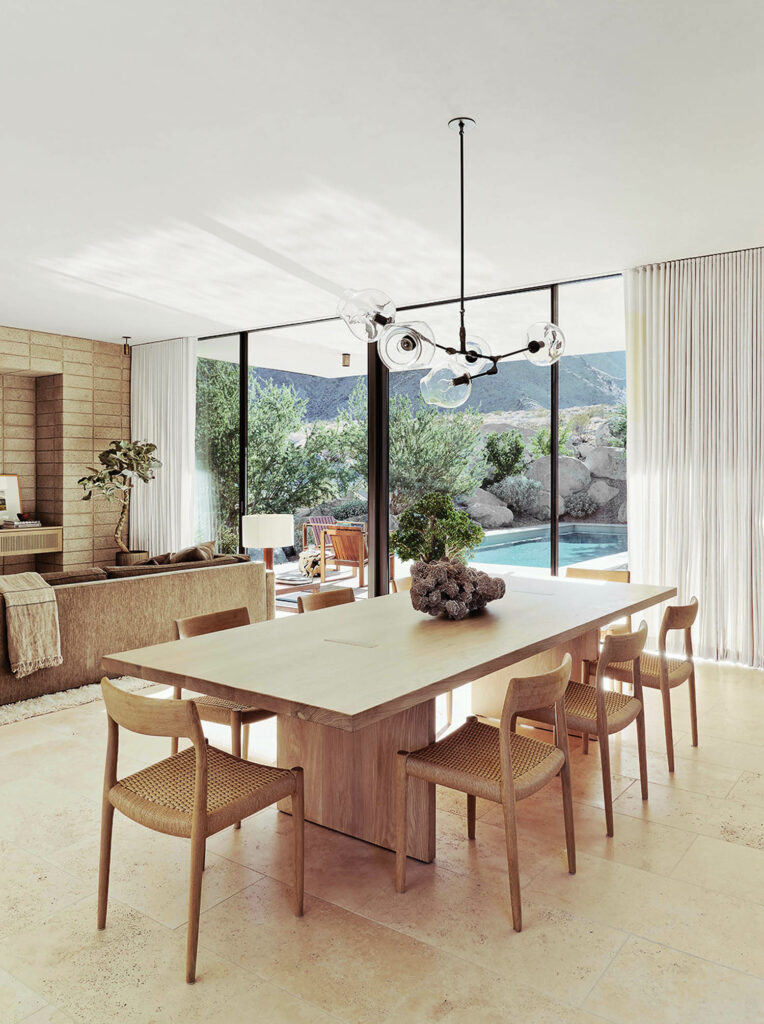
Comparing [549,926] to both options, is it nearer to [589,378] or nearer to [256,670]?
[256,670]

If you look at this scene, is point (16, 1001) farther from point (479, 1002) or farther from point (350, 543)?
point (350, 543)

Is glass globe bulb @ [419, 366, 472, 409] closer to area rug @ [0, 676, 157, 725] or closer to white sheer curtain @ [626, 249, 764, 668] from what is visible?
area rug @ [0, 676, 157, 725]

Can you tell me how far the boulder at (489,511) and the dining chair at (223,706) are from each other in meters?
3.66

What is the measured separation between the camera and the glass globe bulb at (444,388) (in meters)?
3.69

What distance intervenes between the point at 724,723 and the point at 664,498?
190cm

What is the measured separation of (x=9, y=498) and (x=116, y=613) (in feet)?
13.6

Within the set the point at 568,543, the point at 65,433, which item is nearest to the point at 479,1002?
the point at 568,543

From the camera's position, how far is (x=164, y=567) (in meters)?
5.13

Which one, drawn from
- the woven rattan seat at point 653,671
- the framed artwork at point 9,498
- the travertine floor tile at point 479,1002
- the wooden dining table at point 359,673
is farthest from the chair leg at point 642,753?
the framed artwork at point 9,498

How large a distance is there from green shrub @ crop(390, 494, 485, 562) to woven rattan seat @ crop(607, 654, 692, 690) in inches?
83.9

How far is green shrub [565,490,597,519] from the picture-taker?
616cm

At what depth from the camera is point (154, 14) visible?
2535 mm

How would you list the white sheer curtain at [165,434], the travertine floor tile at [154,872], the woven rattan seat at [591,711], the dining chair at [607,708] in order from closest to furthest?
the travertine floor tile at [154,872]
the dining chair at [607,708]
the woven rattan seat at [591,711]
the white sheer curtain at [165,434]

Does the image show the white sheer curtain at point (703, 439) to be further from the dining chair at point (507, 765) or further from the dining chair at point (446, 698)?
the dining chair at point (507, 765)
